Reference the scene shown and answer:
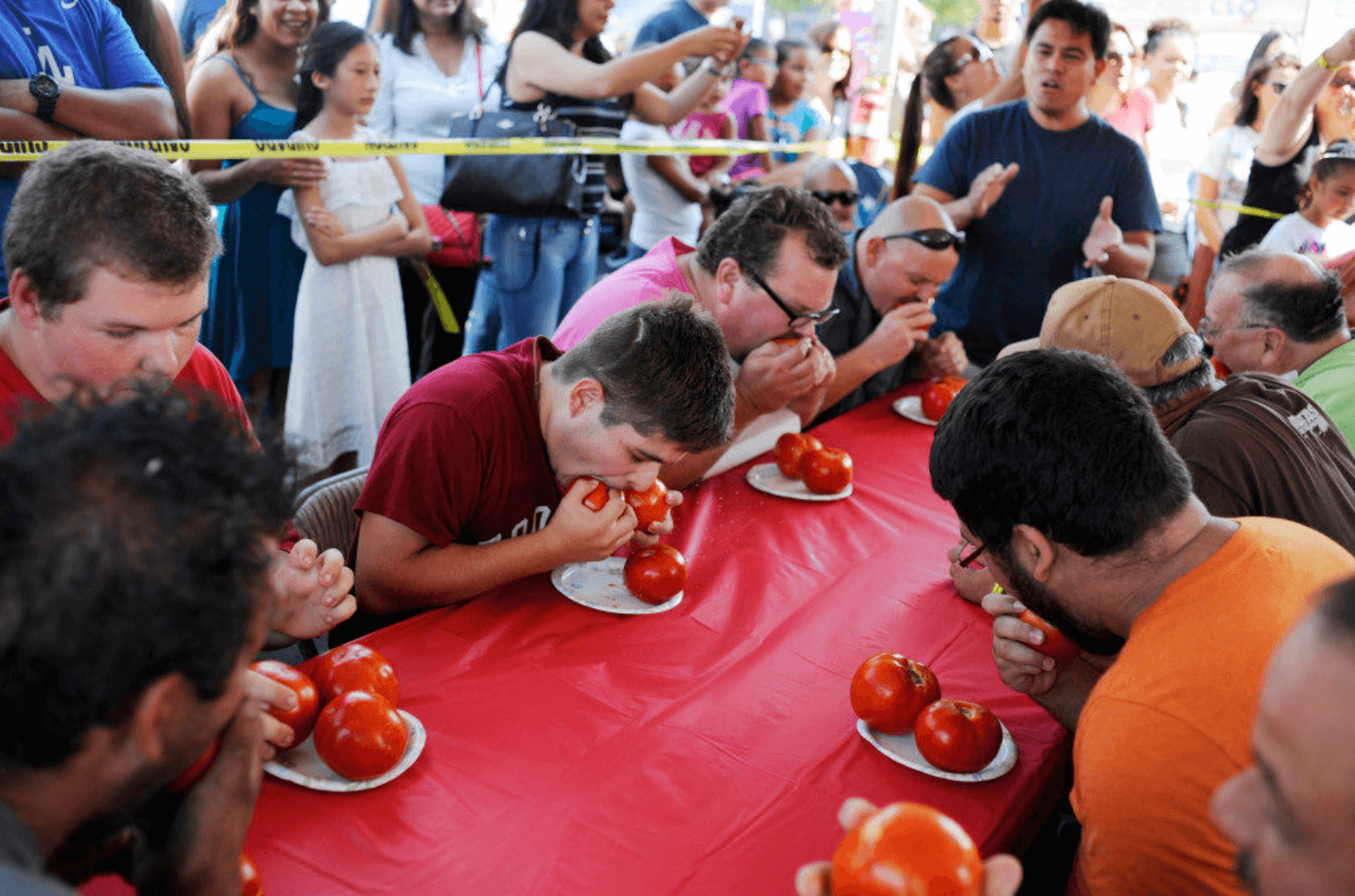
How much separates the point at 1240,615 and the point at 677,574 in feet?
3.95

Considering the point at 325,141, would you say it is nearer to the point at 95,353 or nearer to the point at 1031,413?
the point at 95,353

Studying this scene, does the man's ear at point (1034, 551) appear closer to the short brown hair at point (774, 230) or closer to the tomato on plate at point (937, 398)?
the short brown hair at point (774, 230)

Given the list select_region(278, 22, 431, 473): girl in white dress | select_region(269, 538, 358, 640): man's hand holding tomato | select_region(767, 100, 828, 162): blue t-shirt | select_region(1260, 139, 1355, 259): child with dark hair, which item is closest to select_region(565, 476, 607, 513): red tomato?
select_region(269, 538, 358, 640): man's hand holding tomato

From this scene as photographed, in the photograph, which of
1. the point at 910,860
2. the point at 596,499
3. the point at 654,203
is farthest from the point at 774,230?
the point at 654,203

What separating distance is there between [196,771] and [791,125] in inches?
309

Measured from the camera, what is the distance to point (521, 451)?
2.43m

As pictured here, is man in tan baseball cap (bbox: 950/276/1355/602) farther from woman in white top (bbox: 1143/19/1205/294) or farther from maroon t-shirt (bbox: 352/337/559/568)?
woman in white top (bbox: 1143/19/1205/294)

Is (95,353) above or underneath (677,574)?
above

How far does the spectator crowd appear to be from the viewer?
983 millimetres

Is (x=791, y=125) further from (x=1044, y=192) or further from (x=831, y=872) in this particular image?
(x=831, y=872)

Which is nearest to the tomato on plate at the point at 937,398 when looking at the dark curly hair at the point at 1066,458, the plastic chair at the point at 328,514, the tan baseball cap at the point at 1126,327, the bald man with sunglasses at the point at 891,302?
the bald man with sunglasses at the point at 891,302

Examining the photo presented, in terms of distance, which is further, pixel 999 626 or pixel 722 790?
pixel 999 626

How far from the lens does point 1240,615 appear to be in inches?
59.9

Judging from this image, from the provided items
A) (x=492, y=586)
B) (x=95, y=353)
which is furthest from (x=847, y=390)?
(x=95, y=353)
